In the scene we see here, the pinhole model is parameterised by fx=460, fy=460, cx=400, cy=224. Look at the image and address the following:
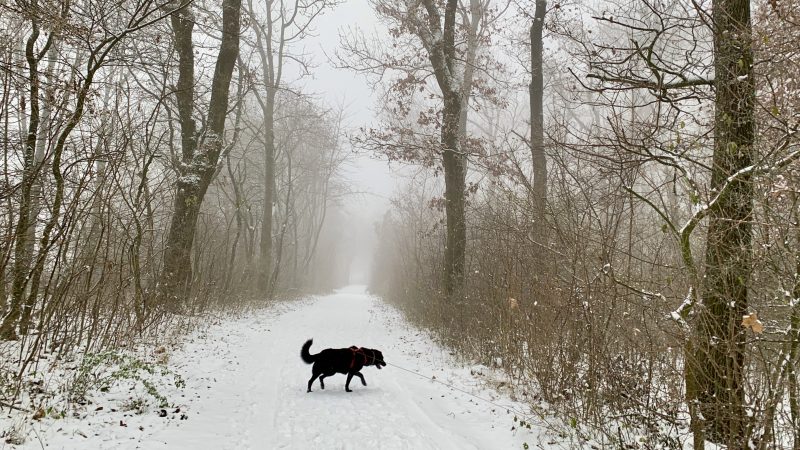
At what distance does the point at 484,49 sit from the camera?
15.7 meters

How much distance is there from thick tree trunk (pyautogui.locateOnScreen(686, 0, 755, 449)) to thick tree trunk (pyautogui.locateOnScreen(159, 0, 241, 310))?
9838 millimetres

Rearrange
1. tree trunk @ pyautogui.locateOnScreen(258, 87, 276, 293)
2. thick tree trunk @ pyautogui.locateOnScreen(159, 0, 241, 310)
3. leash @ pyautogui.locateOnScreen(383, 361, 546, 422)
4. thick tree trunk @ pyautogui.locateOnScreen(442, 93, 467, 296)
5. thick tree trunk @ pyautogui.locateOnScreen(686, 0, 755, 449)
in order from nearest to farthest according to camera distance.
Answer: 1. thick tree trunk @ pyautogui.locateOnScreen(686, 0, 755, 449)
2. leash @ pyautogui.locateOnScreen(383, 361, 546, 422)
3. thick tree trunk @ pyautogui.locateOnScreen(159, 0, 241, 310)
4. thick tree trunk @ pyautogui.locateOnScreen(442, 93, 467, 296)
5. tree trunk @ pyautogui.locateOnScreen(258, 87, 276, 293)

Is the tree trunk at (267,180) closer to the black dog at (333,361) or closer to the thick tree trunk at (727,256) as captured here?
the black dog at (333,361)

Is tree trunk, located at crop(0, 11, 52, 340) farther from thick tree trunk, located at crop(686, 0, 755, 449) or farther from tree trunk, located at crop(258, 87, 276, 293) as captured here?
tree trunk, located at crop(258, 87, 276, 293)

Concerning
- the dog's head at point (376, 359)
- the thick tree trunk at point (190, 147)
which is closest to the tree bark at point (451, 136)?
the dog's head at point (376, 359)

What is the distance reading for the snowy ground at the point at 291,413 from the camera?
4496mm

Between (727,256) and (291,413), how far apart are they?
191 inches

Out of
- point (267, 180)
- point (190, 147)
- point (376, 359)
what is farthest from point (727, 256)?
point (267, 180)

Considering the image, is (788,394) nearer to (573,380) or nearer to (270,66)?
(573,380)

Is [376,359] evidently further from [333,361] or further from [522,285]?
[522,285]

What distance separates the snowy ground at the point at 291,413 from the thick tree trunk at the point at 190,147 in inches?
88.0

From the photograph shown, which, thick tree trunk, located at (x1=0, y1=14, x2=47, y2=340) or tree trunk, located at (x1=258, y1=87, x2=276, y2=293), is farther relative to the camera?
tree trunk, located at (x1=258, y1=87, x2=276, y2=293)

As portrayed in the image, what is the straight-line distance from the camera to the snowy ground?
4.50 meters

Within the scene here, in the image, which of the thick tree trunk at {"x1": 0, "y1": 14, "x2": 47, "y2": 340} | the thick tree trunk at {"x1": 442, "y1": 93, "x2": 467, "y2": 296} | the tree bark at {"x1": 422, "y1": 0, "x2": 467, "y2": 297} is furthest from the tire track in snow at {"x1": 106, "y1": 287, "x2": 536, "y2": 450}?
the tree bark at {"x1": 422, "y1": 0, "x2": 467, "y2": 297}
